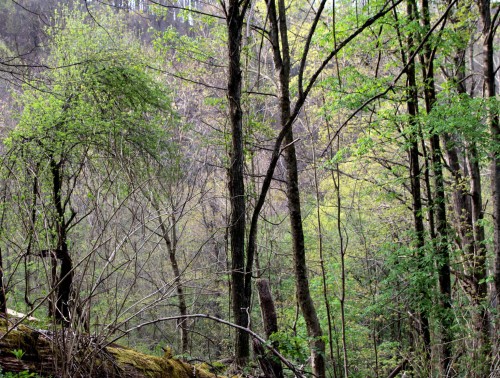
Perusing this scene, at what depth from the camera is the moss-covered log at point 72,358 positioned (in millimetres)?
2102

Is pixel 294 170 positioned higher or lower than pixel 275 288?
higher

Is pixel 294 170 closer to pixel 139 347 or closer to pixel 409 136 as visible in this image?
pixel 409 136

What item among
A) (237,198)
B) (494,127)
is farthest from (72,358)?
(494,127)

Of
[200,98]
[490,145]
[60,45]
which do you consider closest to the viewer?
[490,145]

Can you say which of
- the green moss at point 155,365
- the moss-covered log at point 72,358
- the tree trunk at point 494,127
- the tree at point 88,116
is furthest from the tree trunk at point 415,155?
the tree at point 88,116

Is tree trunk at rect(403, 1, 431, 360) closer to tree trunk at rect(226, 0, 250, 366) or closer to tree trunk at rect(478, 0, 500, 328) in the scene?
tree trunk at rect(478, 0, 500, 328)

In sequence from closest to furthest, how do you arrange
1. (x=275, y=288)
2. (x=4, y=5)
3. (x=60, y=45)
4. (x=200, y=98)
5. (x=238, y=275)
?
(x=238, y=275) → (x=60, y=45) → (x=275, y=288) → (x=200, y=98) → (x=4, y=5)

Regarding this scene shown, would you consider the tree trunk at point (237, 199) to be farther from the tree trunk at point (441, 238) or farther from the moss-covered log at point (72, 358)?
the tree trunk at point (441, 238)

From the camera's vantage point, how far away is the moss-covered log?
6.89 ft

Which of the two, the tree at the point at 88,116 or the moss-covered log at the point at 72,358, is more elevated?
the tree at the point at 88,116

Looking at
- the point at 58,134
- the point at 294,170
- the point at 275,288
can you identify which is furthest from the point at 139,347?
the point at 294,170

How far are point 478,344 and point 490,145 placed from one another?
→ 2.62 meters

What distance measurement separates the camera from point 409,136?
271 inches

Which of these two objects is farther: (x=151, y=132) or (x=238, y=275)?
(x=151, y=132)
